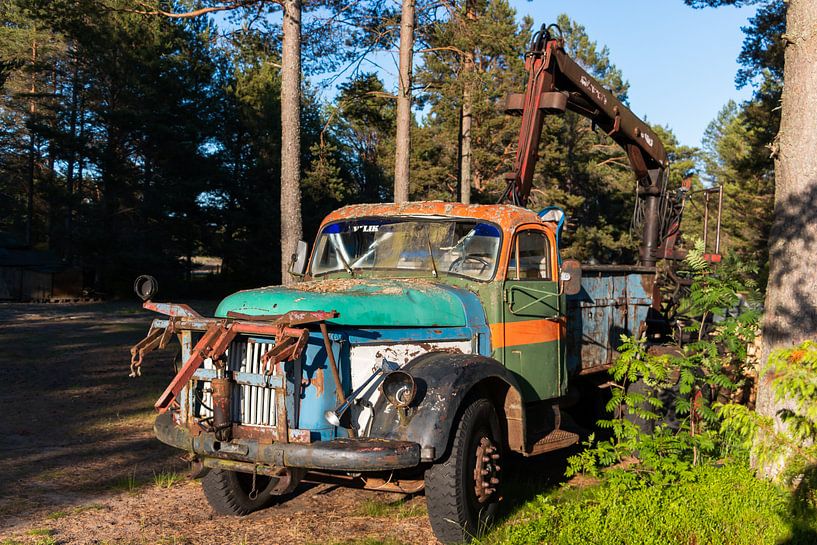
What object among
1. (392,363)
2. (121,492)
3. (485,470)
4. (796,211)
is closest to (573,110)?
(796,211)

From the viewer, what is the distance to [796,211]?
19.8 feet

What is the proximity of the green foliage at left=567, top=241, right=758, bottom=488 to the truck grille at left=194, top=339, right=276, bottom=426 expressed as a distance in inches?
102

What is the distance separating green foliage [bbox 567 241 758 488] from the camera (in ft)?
19.7

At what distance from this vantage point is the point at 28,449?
24.7ft

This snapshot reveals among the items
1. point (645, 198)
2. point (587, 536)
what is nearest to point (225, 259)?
point (645, 198)

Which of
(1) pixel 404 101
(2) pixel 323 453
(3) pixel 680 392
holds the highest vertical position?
(1) pixel 404 101

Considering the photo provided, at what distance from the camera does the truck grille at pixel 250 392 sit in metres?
4.90

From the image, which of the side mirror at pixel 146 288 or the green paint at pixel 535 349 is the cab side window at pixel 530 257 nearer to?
the green paint at pixel 535 349

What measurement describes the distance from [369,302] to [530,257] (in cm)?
186

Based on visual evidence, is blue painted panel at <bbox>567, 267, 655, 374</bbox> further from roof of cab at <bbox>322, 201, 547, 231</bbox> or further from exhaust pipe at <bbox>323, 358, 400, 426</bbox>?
exhaust pipe at <bbox>323, 358, 400, 426</bbox>

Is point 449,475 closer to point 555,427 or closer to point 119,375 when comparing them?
point 555,427

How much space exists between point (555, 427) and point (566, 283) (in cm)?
124

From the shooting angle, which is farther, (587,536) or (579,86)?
(579,86)

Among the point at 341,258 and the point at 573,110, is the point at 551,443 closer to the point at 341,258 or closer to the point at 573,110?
the point at 341,258
